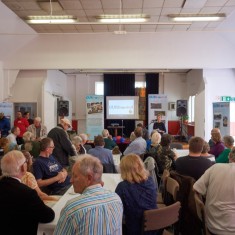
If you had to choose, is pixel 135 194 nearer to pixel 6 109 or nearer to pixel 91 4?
pixel 91 4

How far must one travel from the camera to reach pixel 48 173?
3.52 m

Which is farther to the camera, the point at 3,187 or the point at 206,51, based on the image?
the point at 206,51

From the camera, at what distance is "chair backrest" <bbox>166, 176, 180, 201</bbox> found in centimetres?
305

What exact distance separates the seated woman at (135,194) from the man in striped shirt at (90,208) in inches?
28.9

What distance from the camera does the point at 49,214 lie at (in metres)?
2.18

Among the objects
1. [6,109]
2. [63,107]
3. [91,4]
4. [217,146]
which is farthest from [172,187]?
[63,107]

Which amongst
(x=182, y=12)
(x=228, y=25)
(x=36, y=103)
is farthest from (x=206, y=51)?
(x=36, y=103)

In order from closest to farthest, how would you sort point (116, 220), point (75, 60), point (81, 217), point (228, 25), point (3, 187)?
point (81, 217) < point (116, 220) < point (3, 187) < point (228, 25) < point (75, 60)

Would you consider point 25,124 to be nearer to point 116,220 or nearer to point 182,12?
point 182,12

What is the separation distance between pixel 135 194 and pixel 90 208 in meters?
0.96

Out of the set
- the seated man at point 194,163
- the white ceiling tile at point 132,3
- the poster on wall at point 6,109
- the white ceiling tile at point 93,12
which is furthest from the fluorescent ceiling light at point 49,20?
the seated man at point 194,163

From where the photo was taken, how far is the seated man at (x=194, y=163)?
349cm

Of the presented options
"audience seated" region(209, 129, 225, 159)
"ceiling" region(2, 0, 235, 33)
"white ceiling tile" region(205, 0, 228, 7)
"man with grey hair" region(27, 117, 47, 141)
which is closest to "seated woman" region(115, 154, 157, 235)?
"audience seated" region(209, 129, 225, 159)

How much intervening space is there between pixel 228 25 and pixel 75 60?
15.0 ft
